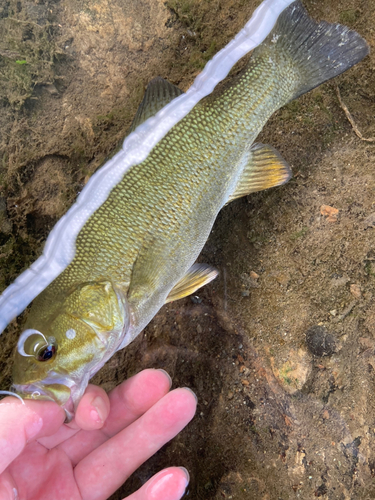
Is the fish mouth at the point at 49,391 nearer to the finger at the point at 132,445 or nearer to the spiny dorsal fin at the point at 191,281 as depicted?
the finger at the point at 132,445

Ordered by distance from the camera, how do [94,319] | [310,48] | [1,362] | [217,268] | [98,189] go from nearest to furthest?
[94,319] < [98,189] < [310,48] < [1,362] < [217,268]

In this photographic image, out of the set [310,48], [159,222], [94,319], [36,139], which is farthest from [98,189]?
[310,48]

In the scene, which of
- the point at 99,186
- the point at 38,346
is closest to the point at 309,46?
the point at 99,186

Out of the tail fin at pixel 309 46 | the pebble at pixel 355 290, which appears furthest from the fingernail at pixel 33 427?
the tail fin at pixel 309 46

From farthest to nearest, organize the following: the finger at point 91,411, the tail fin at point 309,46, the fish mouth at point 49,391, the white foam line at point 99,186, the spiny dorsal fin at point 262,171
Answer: the spiny dorsal fin at point 262,171 < the tail fin at point 309,46 < the white foam line at point 99,186 < the finger at point 91,411 < the fish mouth at point 49,391

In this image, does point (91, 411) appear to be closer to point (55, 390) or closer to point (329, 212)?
point (55, 390)

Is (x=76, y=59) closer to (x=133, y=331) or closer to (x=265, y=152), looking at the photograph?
(x=265, y=152)
